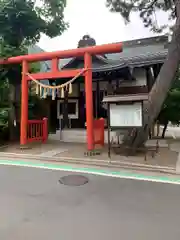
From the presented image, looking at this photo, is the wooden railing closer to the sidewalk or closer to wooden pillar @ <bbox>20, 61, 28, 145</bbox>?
wooden pillar @ <bbox>20, 61, 28, 145</bbox>

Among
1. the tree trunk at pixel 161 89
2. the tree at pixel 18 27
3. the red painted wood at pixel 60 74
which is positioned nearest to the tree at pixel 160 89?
the tree trunk at pixel 161 89

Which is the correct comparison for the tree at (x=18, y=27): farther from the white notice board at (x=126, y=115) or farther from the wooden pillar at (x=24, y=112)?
the white notice board at (x=126, y=115)

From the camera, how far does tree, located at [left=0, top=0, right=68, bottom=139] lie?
12461 millimetres

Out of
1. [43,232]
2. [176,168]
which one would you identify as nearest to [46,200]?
[43,232]

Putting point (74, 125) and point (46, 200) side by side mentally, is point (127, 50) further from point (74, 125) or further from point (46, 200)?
point (46, 200)

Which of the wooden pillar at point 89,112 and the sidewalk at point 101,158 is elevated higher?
the wooden pillar at point 89,112

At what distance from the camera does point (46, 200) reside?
464cm

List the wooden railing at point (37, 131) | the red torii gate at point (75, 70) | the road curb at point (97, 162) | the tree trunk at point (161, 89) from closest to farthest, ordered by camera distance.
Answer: the road curb at point (97, 162)
the tree trunk at point (161, 89)
the red torii gate at point (75, 70)
the wooden railing at point (37, 131)

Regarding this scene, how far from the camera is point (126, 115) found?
8211mm

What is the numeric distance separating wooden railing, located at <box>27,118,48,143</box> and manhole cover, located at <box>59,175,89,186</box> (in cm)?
516

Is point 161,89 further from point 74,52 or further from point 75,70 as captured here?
point 74,52

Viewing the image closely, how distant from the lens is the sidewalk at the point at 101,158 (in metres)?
7.19

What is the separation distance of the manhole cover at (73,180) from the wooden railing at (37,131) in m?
5.16

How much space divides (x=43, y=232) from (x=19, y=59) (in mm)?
8763
